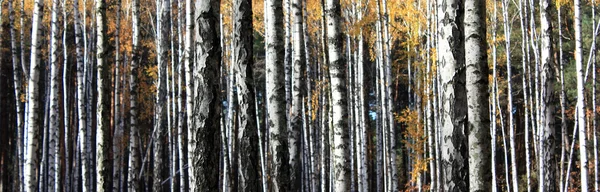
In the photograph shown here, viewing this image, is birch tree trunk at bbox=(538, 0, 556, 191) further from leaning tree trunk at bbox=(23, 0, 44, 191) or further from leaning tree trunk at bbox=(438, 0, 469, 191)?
leaning tree trunk at bbox=(23, 0, 44, 191)

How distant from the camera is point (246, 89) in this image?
20.2ft

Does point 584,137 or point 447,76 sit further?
point 584,137

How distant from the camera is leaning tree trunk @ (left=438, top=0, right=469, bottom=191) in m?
A: 4.38

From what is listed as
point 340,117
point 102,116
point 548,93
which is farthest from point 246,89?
point 548,93

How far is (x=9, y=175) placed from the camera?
77.1 ft

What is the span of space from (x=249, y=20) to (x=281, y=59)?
762 mm

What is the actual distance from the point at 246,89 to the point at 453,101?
7.90ft

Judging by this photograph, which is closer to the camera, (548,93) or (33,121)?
(33,121)

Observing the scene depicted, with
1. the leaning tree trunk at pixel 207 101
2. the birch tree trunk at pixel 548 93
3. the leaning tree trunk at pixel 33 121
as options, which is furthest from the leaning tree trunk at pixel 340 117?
the birch tree trunk at pixel 548 93

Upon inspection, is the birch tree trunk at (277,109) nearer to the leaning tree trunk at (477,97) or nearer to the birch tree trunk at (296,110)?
the birch tree trunk at (296,110)

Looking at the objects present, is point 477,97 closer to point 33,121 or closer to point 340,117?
point 340,117

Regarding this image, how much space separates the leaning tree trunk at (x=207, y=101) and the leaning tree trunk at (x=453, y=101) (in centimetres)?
194

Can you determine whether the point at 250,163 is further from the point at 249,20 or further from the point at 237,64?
the point at 249,20

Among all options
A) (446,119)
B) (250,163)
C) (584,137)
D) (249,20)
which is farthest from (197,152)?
(584,137)
